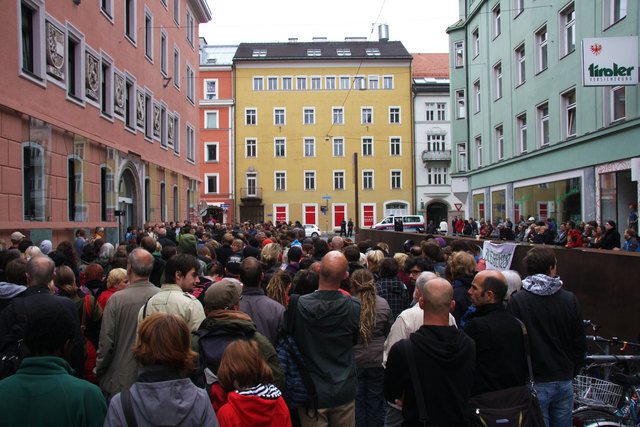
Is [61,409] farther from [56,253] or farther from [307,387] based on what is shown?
[56,253]

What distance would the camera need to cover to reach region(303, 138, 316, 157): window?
5512 cm

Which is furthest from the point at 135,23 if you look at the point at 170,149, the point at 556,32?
the point at 556,32

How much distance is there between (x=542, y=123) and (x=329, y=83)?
34805 millimetres

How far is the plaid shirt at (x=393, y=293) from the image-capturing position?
566 cm

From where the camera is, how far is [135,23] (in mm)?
22453

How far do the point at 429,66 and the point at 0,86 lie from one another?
54842 mm

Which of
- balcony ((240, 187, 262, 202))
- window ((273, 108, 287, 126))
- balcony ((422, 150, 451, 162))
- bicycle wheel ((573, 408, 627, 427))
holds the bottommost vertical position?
bicycle wheel ((573, 408, 627, 427))

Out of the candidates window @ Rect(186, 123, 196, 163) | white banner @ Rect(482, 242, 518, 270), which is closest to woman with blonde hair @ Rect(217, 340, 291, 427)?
white banner @ Rect(482, 242, 518, 270)

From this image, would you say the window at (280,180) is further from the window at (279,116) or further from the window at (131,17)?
the window at (131,17)

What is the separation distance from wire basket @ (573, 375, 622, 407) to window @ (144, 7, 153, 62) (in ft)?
78.1

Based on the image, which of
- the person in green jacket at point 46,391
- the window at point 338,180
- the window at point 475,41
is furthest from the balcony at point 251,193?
the person in green jacket at point 46,391

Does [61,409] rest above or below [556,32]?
below

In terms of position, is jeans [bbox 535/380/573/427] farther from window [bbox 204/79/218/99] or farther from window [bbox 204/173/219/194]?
window [bbox 204/79/218/99]

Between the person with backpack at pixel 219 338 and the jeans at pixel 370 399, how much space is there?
4.64ft
